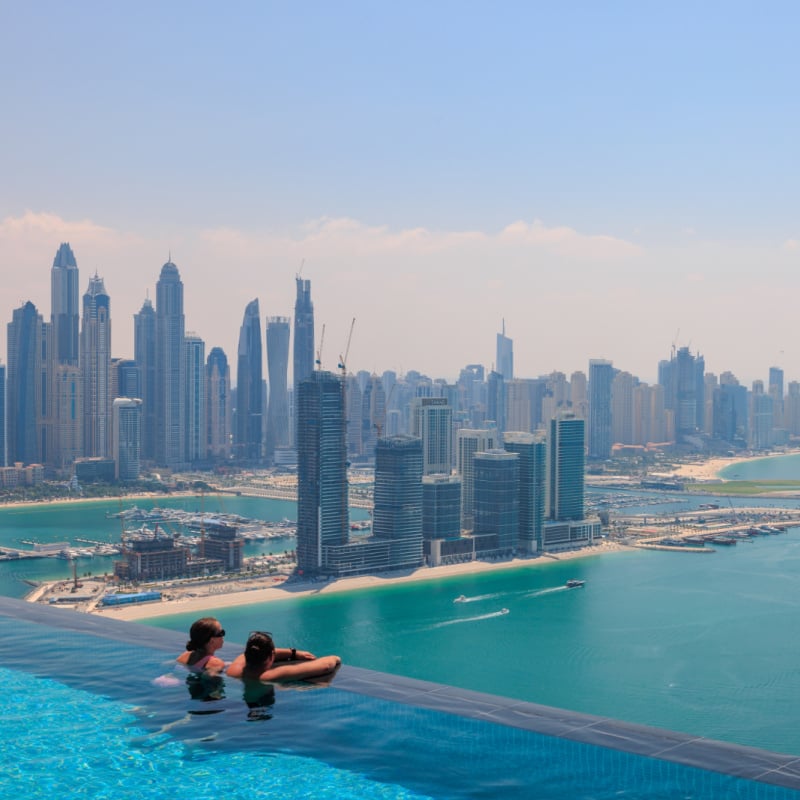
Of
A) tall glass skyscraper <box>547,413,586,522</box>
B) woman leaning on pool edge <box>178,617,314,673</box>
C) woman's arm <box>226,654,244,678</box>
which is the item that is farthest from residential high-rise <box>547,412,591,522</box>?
woman's arm <box>226,654,244,678</box>

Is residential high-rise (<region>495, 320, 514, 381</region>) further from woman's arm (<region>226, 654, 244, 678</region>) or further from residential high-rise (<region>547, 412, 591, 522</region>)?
woman's arm (<region>226, 654, 244, 678</region>)

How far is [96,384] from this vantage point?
35.7 m

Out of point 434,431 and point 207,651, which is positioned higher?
point 434,431

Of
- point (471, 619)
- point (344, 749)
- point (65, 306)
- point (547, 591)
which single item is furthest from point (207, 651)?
point (65, 306)

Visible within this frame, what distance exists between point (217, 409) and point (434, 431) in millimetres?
19323

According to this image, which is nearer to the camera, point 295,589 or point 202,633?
point 202,633

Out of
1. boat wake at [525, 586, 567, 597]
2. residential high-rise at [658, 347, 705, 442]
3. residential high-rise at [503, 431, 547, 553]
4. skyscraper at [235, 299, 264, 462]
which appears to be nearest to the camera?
boat wake at [525, 586, 567, 597]

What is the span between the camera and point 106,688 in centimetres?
317

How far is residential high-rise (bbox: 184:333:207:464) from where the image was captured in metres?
38.6

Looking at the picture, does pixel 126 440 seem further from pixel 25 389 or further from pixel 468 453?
pixel 468 453

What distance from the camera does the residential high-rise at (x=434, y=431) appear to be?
2338 centimetres

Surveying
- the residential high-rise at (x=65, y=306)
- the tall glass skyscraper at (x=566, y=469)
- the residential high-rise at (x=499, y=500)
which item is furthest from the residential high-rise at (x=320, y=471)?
the residential high-rise at (x=65, y=306)

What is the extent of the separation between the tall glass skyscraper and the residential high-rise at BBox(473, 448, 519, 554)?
228 centimetres

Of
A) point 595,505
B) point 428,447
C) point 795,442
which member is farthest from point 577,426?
point 795,442
